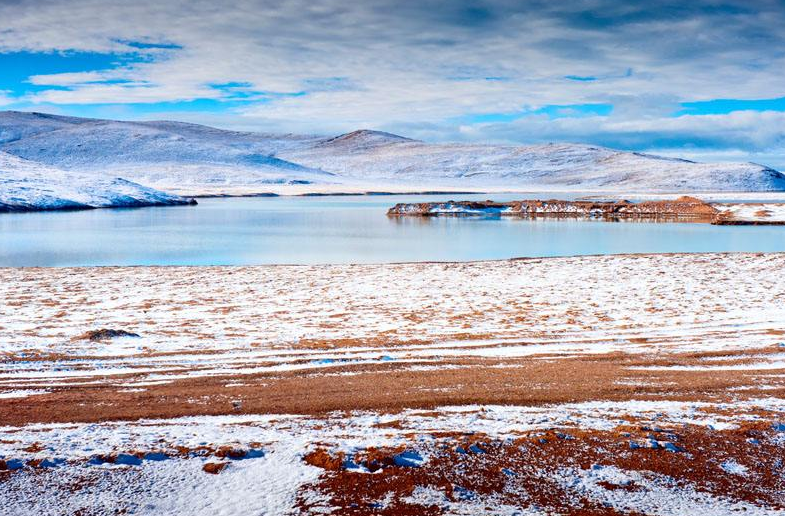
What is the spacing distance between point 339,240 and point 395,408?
27.6 m

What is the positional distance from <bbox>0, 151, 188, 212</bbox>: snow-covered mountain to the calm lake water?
56.9 feet

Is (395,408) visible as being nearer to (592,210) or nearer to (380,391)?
(380,391)

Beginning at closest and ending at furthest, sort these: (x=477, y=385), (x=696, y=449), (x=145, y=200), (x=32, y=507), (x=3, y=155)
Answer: (x=32, y=507), (x=696, y=449), (x=477, y=385), (x=145, y=200), (x=3, y=155)

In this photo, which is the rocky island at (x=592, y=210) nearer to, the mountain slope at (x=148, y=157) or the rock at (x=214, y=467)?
the rock at (x=214, y=467)

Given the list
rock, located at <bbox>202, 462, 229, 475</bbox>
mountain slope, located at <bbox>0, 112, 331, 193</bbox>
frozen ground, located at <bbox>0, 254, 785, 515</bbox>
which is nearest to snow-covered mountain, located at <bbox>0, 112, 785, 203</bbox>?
mountain slope, located at <bbox>0, 112, 331, 193</bbox>

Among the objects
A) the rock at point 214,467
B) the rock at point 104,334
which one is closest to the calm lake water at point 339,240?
the rock at point 104,334

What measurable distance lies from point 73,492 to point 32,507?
0.29 m

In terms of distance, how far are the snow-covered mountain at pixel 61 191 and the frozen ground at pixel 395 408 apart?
56.6 m

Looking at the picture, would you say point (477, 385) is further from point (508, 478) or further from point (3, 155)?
point (3, 155)

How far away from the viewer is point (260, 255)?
28.8 m

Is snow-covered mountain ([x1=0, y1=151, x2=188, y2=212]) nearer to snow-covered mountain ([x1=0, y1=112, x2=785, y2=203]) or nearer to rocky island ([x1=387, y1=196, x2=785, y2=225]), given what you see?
rocky island ([x1=387, y1=196, x2=785, y2=225])

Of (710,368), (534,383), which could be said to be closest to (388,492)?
(534,383)

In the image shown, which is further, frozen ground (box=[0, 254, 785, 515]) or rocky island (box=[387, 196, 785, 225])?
rocky island (box=[387, 196, 785, 225])

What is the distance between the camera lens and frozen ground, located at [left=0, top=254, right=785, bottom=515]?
543 cm
